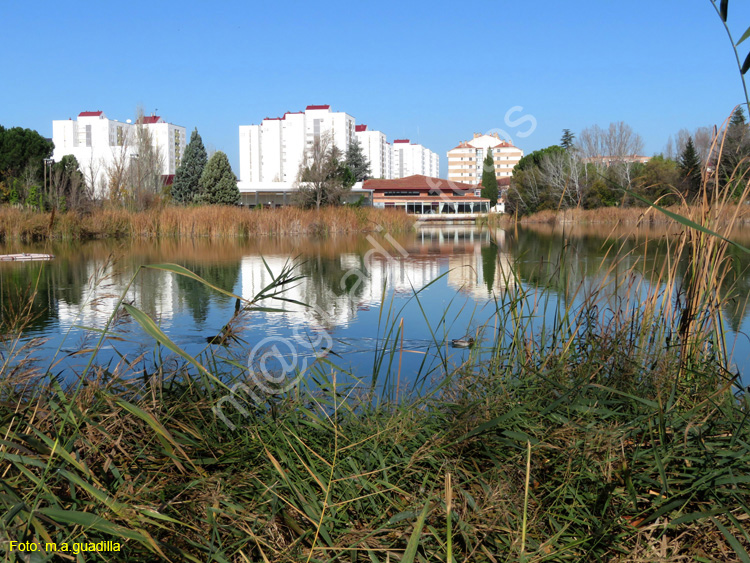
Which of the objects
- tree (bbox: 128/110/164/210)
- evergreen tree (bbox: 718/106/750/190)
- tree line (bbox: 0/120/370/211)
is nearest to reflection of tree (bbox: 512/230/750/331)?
evergreen tree (bbox: 718/106/750/190)

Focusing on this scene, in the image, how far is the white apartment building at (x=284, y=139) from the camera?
74.2 metres

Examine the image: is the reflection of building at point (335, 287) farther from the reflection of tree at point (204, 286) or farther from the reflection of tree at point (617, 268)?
the reflection of tree at point (617, 268)

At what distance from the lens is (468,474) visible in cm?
147

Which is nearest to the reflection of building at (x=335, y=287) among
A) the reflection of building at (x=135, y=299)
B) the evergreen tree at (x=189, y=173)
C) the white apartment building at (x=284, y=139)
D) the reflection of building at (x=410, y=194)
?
the reflection of building at (x=135, y=299)

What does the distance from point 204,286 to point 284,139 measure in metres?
74.8

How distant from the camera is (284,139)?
79250mm

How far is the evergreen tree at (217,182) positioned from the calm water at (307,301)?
1770 cm

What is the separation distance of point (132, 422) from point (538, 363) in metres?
1.52

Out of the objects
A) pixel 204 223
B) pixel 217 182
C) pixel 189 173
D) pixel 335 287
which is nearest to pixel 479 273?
pixel 335 287

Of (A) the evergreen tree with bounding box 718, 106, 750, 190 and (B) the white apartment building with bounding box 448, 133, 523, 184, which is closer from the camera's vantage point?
(A) the evergreen tree with bounding box 718, 106, 750, 190

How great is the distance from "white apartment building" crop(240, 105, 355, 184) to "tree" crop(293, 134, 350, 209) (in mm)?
45419

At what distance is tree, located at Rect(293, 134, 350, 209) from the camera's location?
2447 cm

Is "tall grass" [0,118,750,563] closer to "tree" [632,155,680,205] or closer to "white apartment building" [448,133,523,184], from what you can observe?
"tree" [632,155,680,205]

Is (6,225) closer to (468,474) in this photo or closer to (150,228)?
(150,228)
